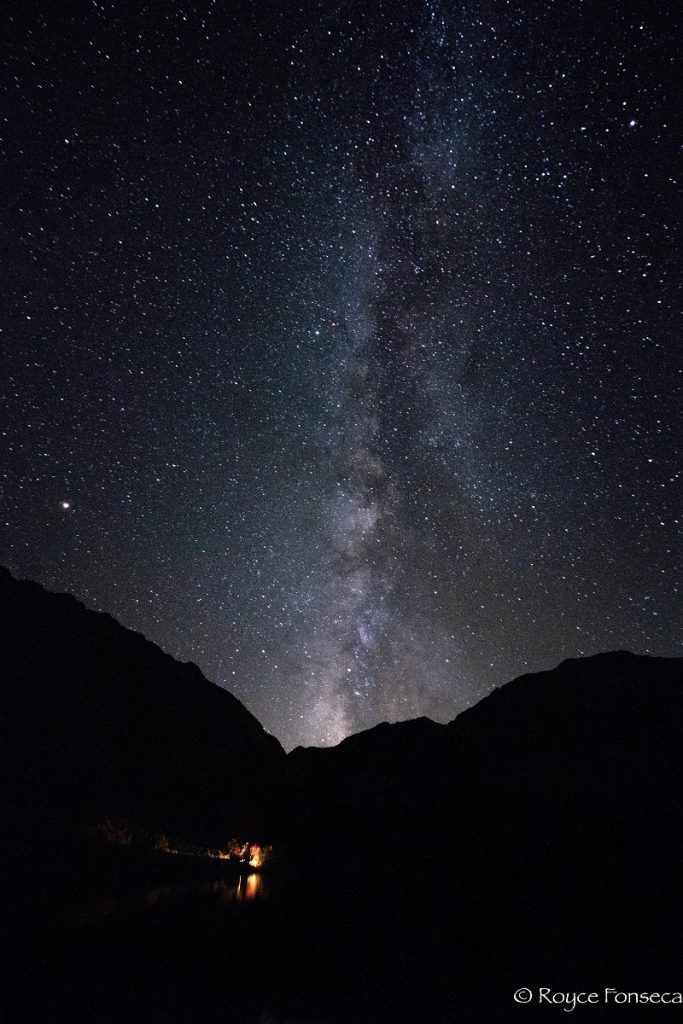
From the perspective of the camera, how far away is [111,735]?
37812 millimetres

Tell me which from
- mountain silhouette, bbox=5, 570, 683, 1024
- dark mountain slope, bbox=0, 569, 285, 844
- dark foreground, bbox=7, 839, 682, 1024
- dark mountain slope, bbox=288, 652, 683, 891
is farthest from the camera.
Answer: dark mountain slope, bbox=0, 569, 285, 844

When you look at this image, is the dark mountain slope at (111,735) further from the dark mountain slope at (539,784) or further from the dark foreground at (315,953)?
the dark foreground at (315,953)

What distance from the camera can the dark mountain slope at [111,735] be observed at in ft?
91.6

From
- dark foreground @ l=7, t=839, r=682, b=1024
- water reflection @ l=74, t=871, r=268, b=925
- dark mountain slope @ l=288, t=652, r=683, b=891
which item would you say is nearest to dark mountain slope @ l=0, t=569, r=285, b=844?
water reflection @ l=74, t=871, r=268, b=925

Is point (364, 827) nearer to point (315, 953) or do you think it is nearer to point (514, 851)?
point (514, 851)

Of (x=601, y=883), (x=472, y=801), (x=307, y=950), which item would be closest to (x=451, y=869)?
(x=472, y=801)

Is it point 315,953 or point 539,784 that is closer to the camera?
point 315,953

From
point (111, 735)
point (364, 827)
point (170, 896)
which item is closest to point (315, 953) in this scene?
point (170, 896)

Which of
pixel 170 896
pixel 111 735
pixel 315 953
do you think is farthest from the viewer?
pixel 111 735

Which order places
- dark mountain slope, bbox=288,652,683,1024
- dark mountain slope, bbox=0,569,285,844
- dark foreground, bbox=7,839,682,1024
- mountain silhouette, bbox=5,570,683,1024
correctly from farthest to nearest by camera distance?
dark mountain slope, bbox=0,569,285,844
dark mountain slope, bbox=288,652,683,1024
mountain silhouette, bbox=5,570,683,1024
dark foreground, bbox=7,839,682,1024

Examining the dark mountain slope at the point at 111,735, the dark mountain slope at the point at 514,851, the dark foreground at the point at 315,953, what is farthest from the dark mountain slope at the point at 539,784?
the dark mountain slope at the point at 111,735

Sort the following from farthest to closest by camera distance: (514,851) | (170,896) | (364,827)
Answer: (364,827) → (514,851) → (170,896)

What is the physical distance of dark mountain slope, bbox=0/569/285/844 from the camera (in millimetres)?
27906

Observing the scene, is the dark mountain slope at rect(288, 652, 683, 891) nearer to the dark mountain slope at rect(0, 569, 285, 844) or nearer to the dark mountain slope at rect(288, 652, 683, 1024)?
the dark mountain slope at rect(288, 652, 683, 1024)
